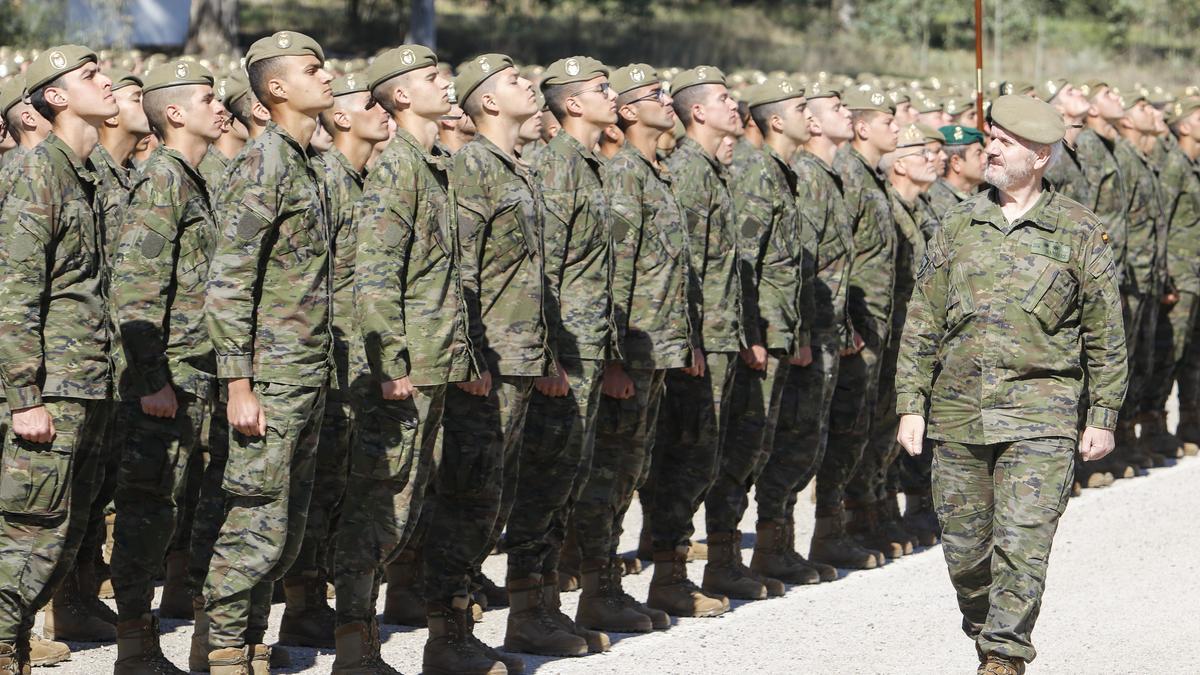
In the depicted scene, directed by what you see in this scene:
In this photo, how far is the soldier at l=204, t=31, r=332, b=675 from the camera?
6.22 m

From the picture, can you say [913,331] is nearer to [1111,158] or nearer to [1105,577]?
[1105,577]

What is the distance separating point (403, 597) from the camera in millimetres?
8180

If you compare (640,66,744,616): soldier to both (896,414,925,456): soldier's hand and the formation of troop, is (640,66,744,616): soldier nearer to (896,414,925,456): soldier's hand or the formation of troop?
the formation of troop

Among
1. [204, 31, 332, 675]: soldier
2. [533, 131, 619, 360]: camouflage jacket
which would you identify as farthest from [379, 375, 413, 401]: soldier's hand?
[533, 131, 619, 360]: camouflage jacket

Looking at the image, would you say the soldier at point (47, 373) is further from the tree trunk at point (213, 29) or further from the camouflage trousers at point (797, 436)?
the tree trunk at point (213, 29)

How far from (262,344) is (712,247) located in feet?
9.46

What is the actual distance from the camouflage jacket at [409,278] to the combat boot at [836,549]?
10.9ft

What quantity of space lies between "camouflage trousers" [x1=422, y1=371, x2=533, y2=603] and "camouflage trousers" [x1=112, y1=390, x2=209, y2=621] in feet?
3.17

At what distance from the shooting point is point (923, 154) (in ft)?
34.3

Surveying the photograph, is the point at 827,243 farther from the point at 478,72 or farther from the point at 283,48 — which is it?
the point at 283,48

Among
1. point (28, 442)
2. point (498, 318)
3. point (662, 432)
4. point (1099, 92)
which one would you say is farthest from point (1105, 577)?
point (28, 442)

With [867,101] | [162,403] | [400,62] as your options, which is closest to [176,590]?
[162,403]

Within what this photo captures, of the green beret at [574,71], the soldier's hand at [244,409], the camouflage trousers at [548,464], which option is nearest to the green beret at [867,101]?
the green beret at [574,71]

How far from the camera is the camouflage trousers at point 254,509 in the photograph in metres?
6.26
